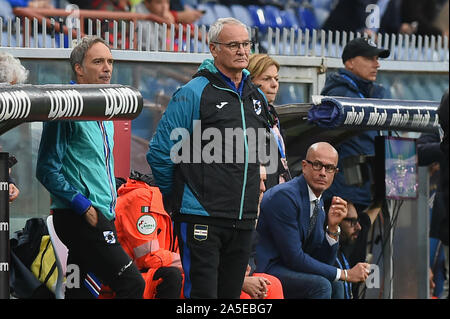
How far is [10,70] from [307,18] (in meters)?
7.66

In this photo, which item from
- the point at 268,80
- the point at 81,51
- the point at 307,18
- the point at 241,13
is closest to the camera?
the point at 81,51

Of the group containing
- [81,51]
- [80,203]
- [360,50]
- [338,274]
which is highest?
[360,50]

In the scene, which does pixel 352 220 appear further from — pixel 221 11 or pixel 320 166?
pixel 221 11

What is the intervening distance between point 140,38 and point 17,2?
2.75 meters

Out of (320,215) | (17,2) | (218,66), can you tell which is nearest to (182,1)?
(17,2)

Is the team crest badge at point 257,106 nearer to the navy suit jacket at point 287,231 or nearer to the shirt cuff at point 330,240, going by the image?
the navy suit jacket at point 287,231

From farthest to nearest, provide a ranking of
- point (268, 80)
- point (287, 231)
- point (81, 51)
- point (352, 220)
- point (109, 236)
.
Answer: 1. point (352, 220)
2. point (268, 80)
3. point (287, 231)
4. point (81, 51)
5. point (109, 236)

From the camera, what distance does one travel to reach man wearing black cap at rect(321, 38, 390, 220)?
8.82 m

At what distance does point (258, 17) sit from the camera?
1348cm

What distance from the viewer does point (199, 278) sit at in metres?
6.30

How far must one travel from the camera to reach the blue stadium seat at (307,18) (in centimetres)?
1416

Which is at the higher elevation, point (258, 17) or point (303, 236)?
point (258, 17)

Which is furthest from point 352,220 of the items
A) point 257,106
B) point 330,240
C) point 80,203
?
point 80,203
